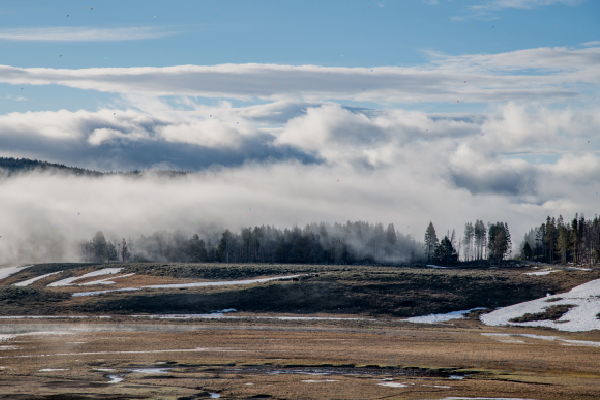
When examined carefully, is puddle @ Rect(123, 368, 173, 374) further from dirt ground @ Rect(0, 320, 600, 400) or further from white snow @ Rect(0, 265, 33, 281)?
white snow @ Rect(0, 265, 33, 281)

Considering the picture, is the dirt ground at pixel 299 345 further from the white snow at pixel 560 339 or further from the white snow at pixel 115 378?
the white snow at pixel 560 339

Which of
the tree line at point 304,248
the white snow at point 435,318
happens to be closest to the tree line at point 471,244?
the tree line at point 304,248

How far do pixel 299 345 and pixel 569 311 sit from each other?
1414 inches

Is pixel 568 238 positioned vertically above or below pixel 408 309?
above

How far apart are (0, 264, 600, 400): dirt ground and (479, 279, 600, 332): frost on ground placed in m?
1.79

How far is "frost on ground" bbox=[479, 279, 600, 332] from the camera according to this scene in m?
49.3

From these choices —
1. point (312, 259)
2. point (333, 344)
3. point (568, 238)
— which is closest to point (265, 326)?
point (333, 344)

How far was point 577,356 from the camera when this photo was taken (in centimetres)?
3158

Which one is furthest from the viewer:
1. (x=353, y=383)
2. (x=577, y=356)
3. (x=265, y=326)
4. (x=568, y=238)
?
(x=568, y=238)

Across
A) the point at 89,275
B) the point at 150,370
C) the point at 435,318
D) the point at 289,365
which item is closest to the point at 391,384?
the point at 289,365

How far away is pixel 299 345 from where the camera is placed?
34.9m

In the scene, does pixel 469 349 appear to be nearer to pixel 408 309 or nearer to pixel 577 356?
pixel 577 356

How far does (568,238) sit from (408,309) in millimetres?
93842

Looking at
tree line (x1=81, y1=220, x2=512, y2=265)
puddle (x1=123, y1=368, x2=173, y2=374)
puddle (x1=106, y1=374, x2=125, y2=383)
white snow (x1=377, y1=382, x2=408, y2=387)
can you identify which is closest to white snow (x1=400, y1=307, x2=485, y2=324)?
white snow (x1=377, y1=382, x2=408, y2=387)
